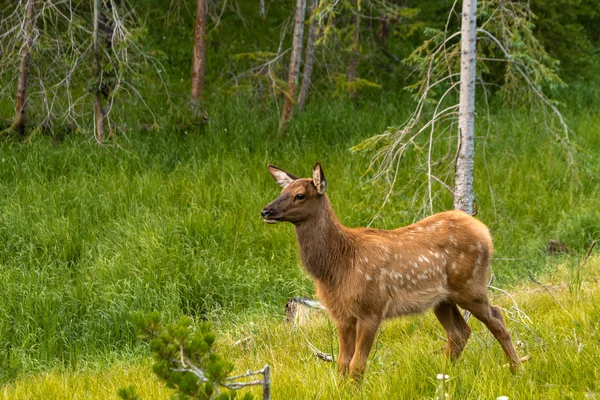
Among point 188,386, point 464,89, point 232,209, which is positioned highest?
point 464,89

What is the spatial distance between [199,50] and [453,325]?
10399 mm

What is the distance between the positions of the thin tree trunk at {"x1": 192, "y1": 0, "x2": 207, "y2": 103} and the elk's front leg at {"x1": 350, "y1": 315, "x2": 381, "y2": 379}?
992cm

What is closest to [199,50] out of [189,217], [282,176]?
[189,217]

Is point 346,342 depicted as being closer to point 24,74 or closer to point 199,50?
point 24,74

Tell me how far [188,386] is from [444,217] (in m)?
3.27

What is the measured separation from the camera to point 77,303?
858 cm

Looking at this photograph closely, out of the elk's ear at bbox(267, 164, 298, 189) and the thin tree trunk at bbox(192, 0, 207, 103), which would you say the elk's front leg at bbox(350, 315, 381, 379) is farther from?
the thin tree trunk at bbox(192, 0, 207, 103)

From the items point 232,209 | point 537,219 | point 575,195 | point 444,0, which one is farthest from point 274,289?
point 444,0

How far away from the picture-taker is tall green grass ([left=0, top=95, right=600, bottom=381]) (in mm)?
8438

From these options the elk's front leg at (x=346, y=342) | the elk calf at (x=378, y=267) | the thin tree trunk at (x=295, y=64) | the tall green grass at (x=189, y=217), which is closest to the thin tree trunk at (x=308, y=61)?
the tall green grass at (x=189, y=217)

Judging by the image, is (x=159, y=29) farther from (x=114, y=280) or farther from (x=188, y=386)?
(x=188, y=386)

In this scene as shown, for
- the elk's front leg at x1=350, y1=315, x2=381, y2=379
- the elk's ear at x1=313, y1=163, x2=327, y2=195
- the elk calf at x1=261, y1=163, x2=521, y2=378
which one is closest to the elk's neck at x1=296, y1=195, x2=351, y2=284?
the elk calf at x1=261, y1=163, x2=521, y2=378

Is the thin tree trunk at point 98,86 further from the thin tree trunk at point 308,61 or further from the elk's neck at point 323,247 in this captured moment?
the elk's neck at point 323,247

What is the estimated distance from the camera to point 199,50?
14.8 metres
